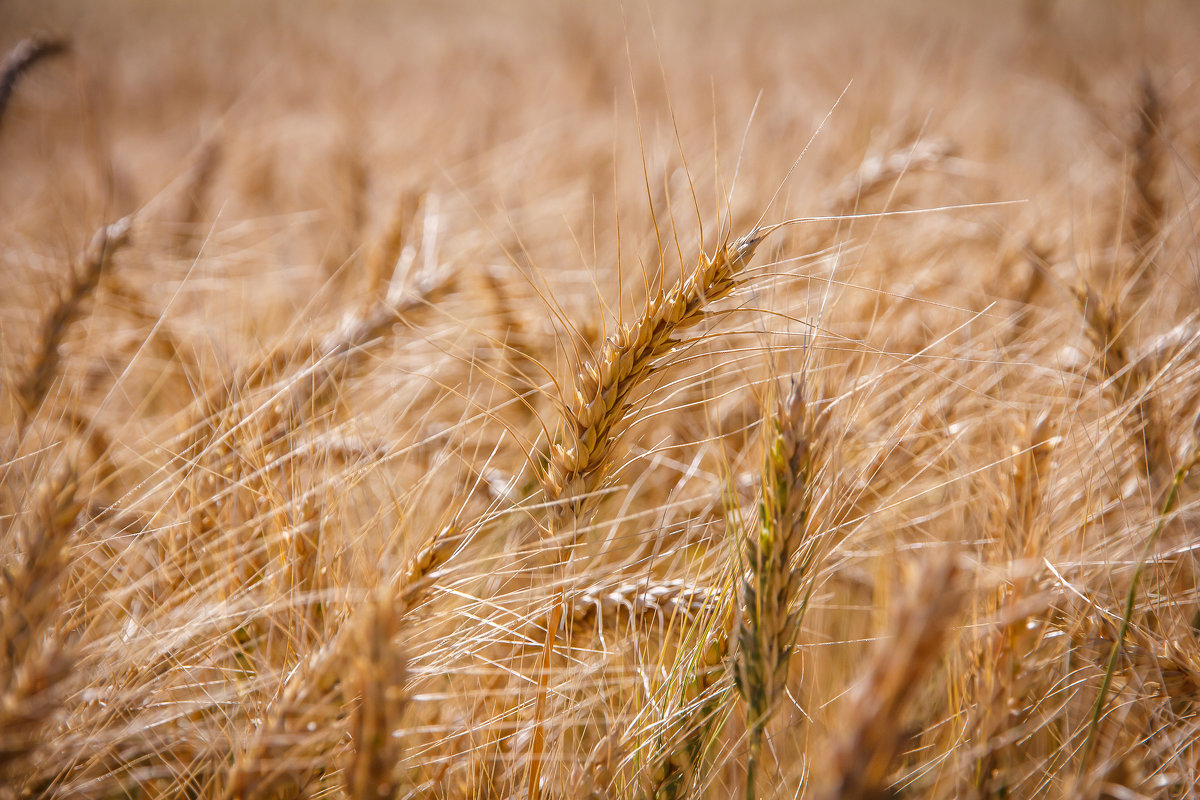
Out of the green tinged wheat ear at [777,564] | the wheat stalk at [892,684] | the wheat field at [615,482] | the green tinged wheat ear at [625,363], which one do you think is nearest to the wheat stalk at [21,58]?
the wheat field at [615,482]

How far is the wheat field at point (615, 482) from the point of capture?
0.58 metres

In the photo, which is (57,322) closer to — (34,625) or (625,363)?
(34,625)

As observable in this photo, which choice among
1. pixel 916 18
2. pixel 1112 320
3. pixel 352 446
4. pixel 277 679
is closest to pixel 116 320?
pixel 352 446

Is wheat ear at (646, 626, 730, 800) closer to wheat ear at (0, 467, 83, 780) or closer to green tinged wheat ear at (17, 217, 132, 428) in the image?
wheat ear at (0, 467, 83, 780)

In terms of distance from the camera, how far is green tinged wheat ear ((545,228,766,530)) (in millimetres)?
605

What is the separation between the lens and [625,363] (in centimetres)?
61

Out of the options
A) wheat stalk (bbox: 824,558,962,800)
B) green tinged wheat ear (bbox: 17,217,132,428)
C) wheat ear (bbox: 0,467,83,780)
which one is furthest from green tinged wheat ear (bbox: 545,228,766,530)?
green tinged wheat ear (bbox: 17,217,132,428)

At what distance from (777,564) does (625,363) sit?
0.24 meters

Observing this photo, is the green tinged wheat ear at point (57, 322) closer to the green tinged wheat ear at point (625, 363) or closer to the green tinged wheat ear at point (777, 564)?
the green tinged wheat ear at point (625, 363)

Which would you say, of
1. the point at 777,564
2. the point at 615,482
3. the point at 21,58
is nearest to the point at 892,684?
the point at 777,564

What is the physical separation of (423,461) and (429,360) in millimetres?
213

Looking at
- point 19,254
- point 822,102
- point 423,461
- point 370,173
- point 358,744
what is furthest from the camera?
point 822,102

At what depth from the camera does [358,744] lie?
0.49 m

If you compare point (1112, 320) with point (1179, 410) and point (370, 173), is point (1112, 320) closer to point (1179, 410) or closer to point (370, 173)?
point (1179, 410)
